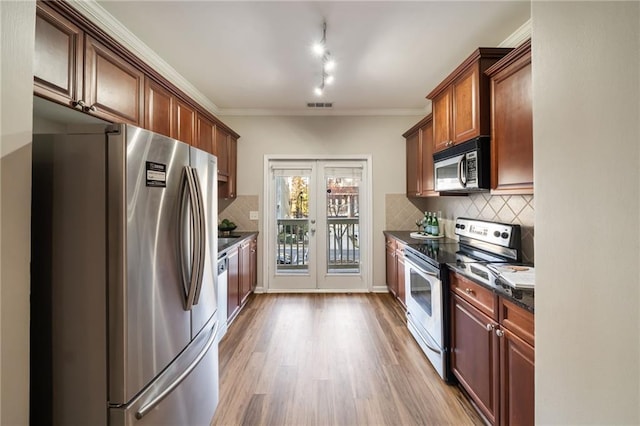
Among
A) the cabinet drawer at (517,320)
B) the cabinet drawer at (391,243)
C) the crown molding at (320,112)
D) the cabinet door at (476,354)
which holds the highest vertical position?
the crown molding at (320,112)

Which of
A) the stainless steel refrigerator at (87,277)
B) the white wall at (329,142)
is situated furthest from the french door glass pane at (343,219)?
the stainless steel refrigerator at (87,277)

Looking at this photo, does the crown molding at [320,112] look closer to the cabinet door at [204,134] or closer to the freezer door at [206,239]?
the cabinet door at [204,134]

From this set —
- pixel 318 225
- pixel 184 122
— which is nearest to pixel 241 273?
pixel 318 225

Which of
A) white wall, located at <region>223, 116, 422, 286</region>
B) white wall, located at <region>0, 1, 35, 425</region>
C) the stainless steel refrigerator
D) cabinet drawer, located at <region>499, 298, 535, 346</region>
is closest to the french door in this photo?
white wall, located at <region>223, 116, 422, 286</region>

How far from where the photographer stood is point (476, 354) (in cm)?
163

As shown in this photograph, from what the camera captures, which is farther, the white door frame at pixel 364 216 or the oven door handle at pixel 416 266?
the white door frame at pixel 364 216

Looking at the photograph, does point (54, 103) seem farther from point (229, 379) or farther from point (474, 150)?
point (474, 150)

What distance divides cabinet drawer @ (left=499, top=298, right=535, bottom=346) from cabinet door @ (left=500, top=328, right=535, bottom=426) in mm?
28

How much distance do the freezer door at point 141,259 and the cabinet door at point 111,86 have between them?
730 mm

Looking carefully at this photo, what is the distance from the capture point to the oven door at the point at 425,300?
2043mm

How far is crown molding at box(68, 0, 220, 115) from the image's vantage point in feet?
5.85

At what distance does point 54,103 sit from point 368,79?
105 inches

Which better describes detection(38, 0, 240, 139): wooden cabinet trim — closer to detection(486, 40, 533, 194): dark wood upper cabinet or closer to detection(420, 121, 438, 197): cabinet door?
detection(486, 40, 533, 194): dark wood upper cabinet

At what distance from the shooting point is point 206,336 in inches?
61.4
